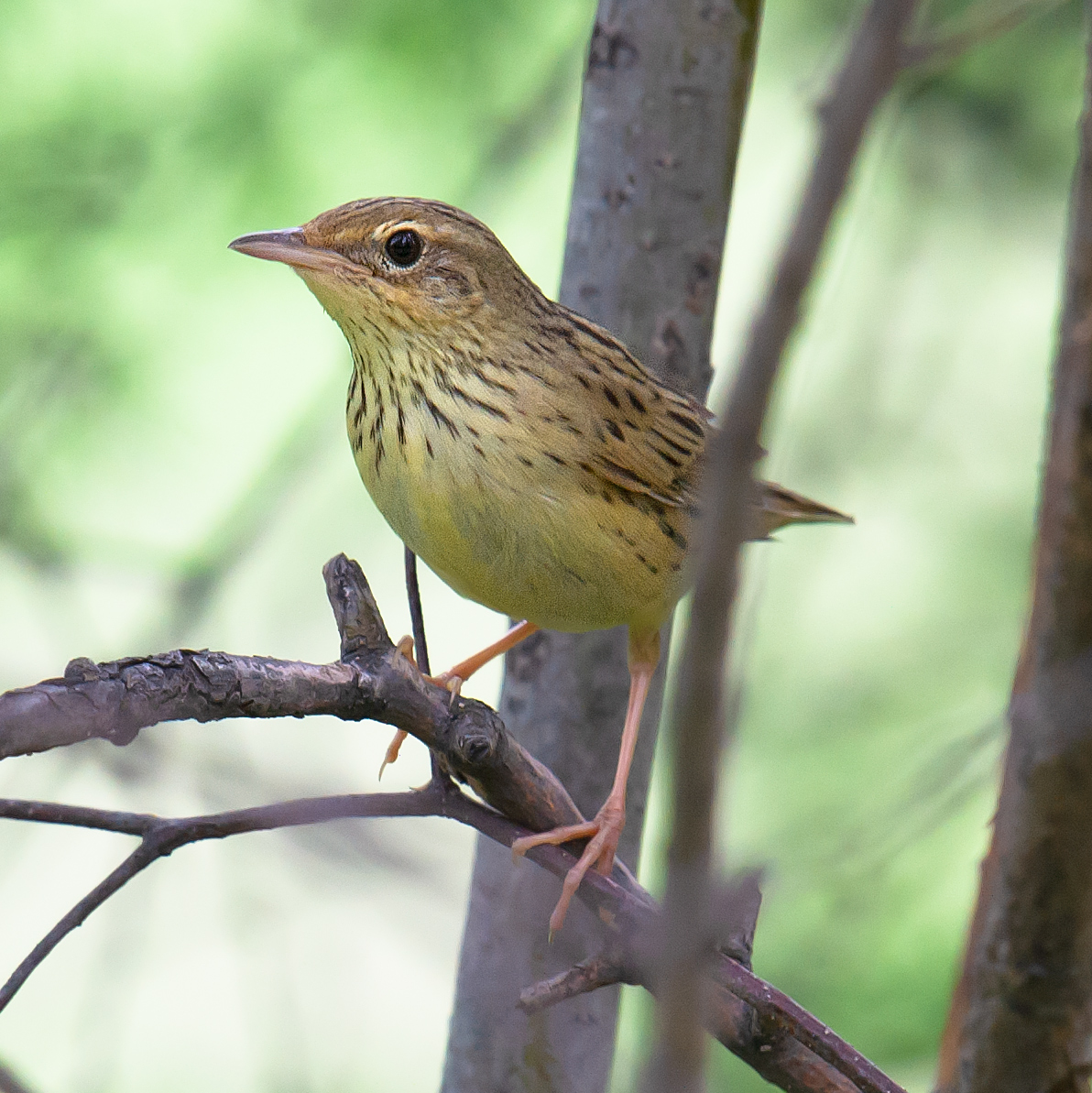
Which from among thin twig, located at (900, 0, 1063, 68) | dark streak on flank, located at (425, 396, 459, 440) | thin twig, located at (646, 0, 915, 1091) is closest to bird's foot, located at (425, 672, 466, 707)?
dark streak on flank, located at (425, 396, 459, 440)

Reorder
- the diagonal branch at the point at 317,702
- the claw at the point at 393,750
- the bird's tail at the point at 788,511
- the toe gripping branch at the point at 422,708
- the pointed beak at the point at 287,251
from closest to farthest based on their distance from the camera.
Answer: the diagonal branch at the point at 317,702, the toe gripping branch at the point at 422,708, the claw at the point at 393,750, the pointed beak at the point at 287,251, the bird's tail at the point at 788,511

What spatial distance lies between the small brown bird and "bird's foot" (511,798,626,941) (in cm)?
1

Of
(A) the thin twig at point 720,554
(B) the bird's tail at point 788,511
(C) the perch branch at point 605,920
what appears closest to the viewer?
(A) the thin twig at point 720,554

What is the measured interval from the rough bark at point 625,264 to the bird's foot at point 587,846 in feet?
0.82

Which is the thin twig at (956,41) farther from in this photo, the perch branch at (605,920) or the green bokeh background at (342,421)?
the green bokeh background at (342,421)

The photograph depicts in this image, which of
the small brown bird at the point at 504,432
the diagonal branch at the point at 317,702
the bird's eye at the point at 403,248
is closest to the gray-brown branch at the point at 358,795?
the diagonal branch at the point at 317,702

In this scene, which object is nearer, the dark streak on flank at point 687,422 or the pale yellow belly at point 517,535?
the pale yellow belly at point 517,535

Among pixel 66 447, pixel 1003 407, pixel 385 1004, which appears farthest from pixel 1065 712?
pixel 1003 407

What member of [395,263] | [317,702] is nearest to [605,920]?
[317,702]

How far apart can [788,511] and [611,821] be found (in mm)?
1387

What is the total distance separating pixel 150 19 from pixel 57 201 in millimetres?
865

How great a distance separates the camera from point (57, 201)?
207 inches

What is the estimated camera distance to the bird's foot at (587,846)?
7.29ft

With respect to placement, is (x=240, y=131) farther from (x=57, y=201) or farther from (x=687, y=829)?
(x=687, y=829)
